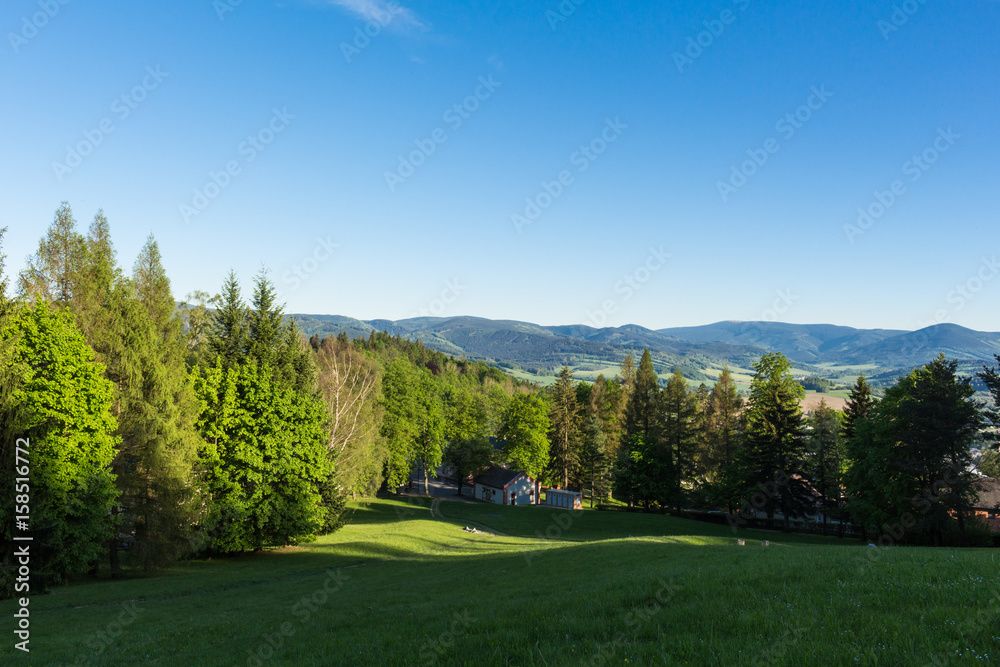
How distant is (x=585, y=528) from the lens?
166 feet

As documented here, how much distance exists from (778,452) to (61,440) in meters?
53.4

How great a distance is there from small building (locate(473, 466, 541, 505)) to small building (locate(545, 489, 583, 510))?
3285 mm

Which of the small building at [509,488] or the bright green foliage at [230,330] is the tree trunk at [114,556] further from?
the small building at [509,488]

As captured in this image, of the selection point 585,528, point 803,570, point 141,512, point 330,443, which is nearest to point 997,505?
point 585,528

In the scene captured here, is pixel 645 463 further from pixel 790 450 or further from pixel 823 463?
pixel 823 463

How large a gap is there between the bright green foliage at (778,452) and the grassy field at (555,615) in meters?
31.3

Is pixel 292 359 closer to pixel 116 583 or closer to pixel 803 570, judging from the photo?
pixel 116 583

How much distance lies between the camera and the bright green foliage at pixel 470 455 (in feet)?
232

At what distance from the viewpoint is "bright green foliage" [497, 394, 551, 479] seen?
212ft

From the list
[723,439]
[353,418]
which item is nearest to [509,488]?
[723,439]

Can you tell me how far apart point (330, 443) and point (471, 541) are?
15492 mm

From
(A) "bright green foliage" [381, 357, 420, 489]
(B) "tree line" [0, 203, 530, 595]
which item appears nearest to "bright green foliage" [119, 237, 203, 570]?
(B) "tree line" [0, 203, 530, 595]

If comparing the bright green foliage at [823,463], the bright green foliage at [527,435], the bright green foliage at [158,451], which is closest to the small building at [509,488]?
the bright green foliage at [527,435]

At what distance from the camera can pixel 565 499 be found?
213ft
